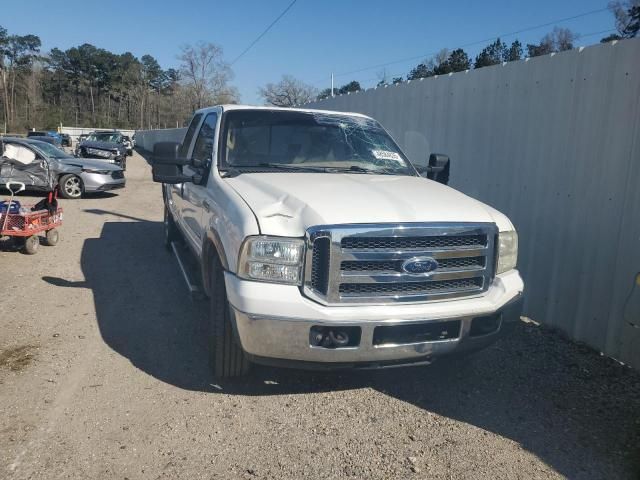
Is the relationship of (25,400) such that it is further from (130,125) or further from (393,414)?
(130,125)

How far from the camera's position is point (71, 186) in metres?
14.4

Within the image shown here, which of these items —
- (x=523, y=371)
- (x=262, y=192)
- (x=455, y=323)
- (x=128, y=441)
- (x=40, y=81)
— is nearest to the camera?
(x=128, y=441)

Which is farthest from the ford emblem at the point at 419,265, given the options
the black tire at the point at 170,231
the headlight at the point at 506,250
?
the black tire at the point at 170,231

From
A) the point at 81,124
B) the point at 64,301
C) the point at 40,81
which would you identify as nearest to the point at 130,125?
the point at 81,124

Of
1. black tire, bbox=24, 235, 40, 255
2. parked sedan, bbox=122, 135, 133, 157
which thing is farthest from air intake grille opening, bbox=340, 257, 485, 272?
parked sedan, bbox=122, 135, 133, 157

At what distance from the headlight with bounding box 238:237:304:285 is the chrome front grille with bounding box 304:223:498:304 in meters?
0.07

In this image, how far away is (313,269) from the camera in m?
3.17

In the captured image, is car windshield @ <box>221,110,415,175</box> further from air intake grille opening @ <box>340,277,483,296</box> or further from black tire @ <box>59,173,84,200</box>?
black tire @ <box>59,173,84,200</box>

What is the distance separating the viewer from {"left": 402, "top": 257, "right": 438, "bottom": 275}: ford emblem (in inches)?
128

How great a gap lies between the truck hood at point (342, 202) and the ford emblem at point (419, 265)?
240 millimetres

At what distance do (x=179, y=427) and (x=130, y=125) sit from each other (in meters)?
106

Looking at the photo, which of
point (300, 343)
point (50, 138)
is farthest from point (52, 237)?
point (50, 138)

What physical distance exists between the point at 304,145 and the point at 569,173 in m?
2.46

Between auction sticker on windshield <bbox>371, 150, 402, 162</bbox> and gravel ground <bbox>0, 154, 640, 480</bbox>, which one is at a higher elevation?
auction sticker on windshield <bbox>371, 150, 402, 162</bbox>
